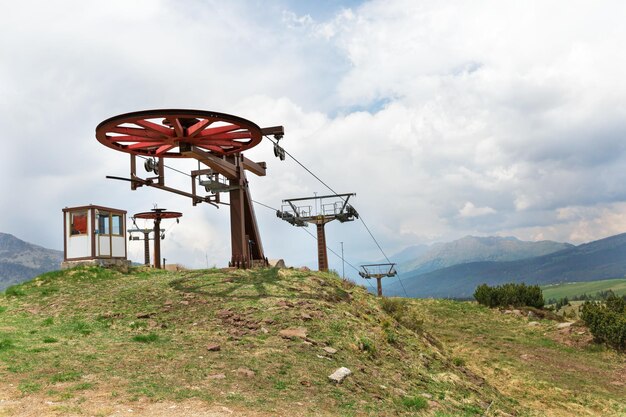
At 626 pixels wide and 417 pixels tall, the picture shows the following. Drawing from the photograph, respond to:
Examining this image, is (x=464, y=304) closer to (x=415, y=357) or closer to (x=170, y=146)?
(x=415, y=357)

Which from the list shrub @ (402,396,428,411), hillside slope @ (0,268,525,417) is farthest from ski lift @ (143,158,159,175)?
shrub @ (402,396,428,411)

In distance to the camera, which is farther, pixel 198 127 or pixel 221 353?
pixel 198 127

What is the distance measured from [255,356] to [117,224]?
17.0 m

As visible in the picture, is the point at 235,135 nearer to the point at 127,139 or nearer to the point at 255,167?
the point at 127,139

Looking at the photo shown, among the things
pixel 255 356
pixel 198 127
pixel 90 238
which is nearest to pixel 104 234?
pixel 90 238

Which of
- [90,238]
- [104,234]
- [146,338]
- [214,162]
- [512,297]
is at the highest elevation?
[214,162]

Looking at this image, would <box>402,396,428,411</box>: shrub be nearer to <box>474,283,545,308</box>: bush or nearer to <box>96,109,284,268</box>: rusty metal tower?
<box>96,109,284,268</box>: rusty metal tower

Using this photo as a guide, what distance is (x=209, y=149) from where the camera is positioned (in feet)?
71.1

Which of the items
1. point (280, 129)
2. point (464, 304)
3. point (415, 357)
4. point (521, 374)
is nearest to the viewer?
point (415, 357)

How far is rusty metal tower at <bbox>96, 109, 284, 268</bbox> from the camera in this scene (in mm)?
16719

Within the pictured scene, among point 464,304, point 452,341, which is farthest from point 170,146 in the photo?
point 464,304

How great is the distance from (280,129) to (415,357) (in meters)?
11.9

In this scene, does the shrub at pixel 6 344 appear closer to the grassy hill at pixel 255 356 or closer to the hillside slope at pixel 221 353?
the hillside slope at pixel 221 353

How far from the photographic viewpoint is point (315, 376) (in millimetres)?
9992
